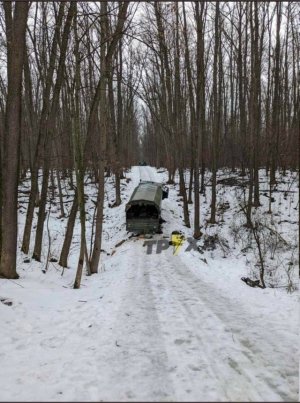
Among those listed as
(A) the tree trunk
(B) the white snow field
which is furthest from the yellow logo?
(A) the tree trunk

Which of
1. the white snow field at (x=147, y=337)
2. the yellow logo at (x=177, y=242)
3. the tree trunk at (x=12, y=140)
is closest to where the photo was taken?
the white snow field at (x=147, y=337)

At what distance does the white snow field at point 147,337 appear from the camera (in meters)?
4.61

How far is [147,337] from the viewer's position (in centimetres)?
639

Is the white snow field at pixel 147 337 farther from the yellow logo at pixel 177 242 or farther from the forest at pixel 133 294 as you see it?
the yellow logo at pixel 177 242

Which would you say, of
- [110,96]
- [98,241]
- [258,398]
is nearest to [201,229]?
[98,241]

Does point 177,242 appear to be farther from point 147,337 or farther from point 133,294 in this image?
point 147,337

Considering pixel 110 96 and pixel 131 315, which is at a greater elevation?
pixel 110 96

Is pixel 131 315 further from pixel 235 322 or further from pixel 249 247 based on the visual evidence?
pixel 249 247

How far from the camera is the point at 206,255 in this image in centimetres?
1653

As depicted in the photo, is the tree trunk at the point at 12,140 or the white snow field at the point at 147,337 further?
the tree trunk at the point at 12,140

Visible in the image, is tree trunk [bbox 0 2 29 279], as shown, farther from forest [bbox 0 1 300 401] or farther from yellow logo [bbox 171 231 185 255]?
yellow logo [bbox 171 231 185 255]

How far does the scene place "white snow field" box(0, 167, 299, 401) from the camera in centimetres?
461

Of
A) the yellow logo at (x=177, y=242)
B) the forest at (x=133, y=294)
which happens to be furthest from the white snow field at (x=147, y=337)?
the yellow logo at (x=177, y=242)

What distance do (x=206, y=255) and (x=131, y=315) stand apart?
30.4 feet
